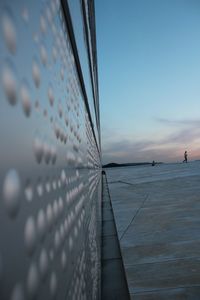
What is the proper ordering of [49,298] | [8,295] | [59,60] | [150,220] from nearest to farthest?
[8,295]
[49,298]
[59,60]
[150,220]

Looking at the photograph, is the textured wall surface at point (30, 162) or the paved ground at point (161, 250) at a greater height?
the textured wall surface at point (30, 162)

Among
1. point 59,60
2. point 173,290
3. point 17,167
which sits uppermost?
point 59,60

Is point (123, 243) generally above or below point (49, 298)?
below

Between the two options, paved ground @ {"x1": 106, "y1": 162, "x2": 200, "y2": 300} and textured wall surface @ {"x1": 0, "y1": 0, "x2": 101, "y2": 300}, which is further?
paved ground @ {"x1": 106, "y1": 162, "x2": 200, "y2": 300}

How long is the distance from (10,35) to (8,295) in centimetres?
18

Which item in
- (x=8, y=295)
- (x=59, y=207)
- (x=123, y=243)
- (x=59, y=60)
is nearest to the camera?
(x=8, y=295)

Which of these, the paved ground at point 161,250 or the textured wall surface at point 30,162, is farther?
the paved ground at point 161,250

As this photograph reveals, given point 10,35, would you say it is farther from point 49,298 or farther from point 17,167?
point 49,298

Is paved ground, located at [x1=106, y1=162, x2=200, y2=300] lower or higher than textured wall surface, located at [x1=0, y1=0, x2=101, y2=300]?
lower

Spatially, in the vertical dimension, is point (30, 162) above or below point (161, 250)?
above

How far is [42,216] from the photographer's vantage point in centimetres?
36

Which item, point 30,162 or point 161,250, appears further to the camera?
point 161,250

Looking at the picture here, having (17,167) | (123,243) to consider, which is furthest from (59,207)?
(123,243)

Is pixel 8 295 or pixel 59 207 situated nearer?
pixel 8 295
